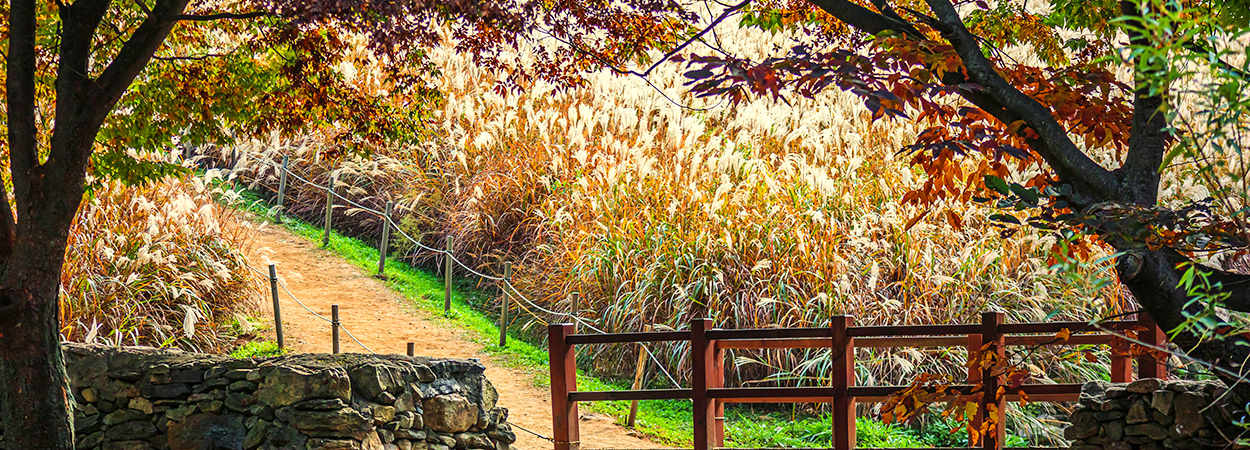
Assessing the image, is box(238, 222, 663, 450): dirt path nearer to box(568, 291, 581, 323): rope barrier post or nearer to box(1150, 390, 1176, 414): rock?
box(568, 291, 581, 323): rope barrier post

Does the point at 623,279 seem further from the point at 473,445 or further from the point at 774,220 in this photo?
the point at 473,445

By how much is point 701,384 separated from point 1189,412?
260 cm

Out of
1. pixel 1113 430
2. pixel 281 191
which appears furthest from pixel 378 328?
pixel 1113 430

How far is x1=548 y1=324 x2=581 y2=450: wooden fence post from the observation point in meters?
5.84

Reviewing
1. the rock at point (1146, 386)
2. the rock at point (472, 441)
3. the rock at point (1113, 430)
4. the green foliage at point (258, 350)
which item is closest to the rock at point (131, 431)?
the rock at point (472, 441)

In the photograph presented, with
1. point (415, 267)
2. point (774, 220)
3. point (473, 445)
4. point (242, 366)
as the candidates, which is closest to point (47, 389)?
point (242, 366)

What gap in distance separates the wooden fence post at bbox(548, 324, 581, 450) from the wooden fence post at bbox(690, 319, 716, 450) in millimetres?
747

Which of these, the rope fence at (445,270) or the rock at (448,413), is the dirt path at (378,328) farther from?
the rock at (448,413)

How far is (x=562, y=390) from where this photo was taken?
5.85 meters

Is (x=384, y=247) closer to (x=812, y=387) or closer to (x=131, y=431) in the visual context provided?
(x=131, y=431)

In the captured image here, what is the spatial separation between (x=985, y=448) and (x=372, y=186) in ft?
31.0

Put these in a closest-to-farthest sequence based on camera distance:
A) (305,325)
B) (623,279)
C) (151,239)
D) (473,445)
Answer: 1. (473,445)
2. (151,239)
3. (623,279)
4. (305,325)

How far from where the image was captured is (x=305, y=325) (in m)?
9.38

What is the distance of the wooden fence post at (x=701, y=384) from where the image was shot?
5.65 metres
